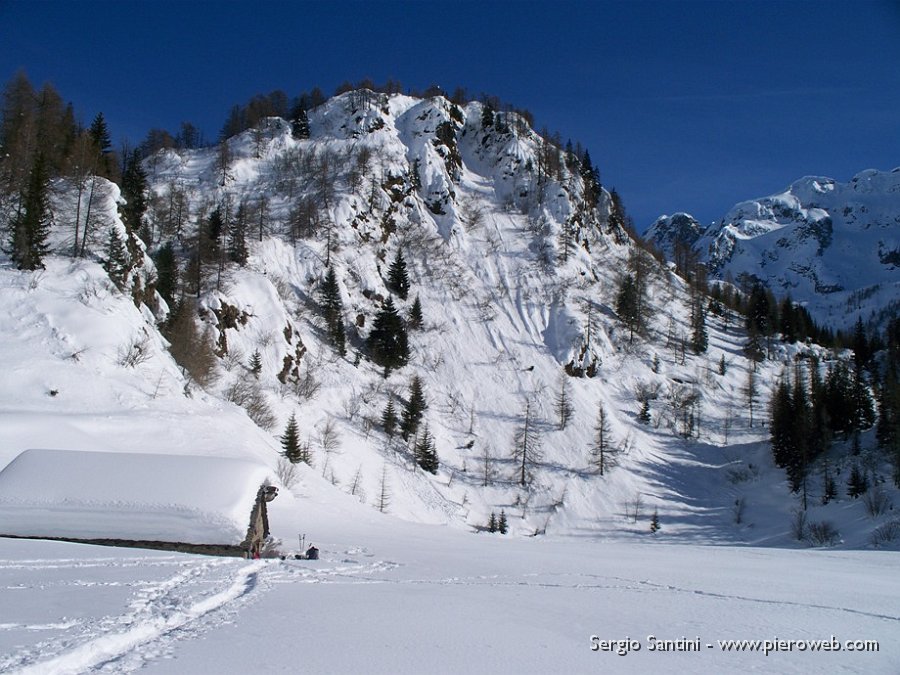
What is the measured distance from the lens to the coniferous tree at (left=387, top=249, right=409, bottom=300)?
79.5 m

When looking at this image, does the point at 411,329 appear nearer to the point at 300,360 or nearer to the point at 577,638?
the point at 300,360

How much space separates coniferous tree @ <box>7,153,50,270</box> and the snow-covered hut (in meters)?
24.8

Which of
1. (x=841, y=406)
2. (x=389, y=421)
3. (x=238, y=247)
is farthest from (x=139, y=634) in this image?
(x=841, y=406)

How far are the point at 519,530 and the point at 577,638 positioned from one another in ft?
157

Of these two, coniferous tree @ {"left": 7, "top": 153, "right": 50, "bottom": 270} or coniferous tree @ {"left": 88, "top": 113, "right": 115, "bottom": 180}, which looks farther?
coniferous tree @ {"left": 88, "top": 113, "right": 115, "bottom": 180}

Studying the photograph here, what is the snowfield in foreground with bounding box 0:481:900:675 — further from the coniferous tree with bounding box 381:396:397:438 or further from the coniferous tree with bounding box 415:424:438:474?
the coniferous tree with bounding box 381:396:397:438

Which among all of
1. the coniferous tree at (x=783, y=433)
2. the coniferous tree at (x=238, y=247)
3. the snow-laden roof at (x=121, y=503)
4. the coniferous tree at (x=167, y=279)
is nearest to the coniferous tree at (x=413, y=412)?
the coniferous tree at (x=238, y=247)

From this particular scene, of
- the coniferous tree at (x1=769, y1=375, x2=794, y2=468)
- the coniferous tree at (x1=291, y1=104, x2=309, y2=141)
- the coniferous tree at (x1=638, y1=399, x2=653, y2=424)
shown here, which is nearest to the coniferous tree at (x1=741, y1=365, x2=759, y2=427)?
the coniferous tree at (x1=769, y1=375, x2=794, y2=468)

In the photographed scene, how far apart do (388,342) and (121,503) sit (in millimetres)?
50290

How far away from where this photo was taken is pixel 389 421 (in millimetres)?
58625

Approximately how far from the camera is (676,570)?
17375 mm

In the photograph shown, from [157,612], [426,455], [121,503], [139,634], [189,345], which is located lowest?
[157,612]

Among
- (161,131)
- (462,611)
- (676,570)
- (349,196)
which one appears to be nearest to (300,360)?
(349,196)

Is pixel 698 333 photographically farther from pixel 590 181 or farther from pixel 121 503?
pixel 121 503
